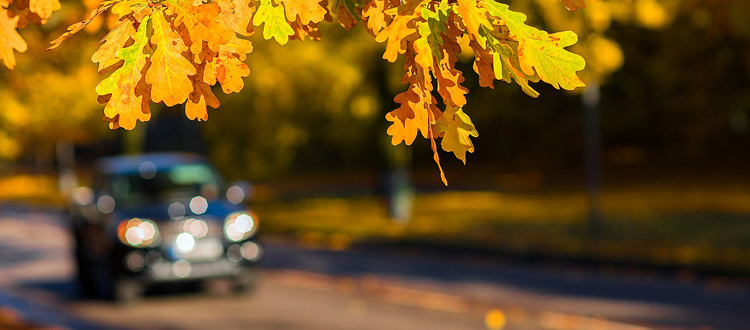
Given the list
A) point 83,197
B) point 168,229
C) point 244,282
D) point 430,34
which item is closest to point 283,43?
point 430,34

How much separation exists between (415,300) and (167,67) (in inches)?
384

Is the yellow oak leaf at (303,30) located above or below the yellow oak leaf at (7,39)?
above

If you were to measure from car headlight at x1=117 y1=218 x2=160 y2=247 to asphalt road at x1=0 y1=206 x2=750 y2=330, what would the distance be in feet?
2.47

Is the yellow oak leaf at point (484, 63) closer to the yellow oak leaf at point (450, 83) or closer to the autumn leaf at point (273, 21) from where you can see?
the yellow oak leaf at point (450, 83)

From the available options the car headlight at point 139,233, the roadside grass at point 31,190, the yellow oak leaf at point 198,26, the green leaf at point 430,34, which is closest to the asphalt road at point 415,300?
the car headlight at point 139,233

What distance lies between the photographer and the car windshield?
12961 millimetres

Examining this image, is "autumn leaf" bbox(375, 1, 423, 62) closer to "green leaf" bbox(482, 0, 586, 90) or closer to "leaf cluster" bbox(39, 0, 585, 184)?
"leaf cluster" bbox(39, 0, 585, 184)

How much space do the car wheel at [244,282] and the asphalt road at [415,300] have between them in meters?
0.10

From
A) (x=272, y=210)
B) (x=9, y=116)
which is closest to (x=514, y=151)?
(x=272, y=210)

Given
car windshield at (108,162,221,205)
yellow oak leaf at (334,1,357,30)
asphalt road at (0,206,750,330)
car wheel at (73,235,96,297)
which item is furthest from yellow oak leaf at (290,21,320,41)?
car wheel at (73,235,96,297)

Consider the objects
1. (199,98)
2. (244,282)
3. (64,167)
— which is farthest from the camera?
(64,167)

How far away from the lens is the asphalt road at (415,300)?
11.0 meters

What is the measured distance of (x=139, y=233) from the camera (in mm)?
12438

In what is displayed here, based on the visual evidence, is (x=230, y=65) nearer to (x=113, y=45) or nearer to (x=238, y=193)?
(x=113, y=45)
